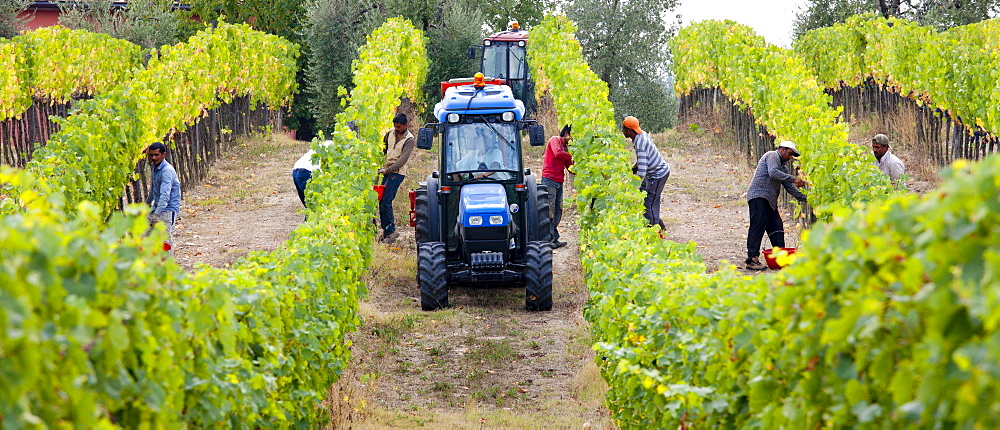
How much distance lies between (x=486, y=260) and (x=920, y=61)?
350 inches

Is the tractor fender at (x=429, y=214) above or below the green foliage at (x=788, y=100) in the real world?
below

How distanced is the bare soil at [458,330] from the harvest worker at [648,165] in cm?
96

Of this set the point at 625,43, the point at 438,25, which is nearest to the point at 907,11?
the point at 625,43

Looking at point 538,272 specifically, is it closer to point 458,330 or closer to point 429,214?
point 458,330

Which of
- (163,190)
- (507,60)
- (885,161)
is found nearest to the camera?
(163,190)

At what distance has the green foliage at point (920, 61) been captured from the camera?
44.0 ft

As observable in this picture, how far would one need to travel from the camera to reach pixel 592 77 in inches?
627

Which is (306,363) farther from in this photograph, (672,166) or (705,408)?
(672,166)

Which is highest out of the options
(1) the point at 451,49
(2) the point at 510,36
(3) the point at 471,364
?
(2) the point at 510,36

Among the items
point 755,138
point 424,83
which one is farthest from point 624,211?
point 424,83

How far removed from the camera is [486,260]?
33.3 feet

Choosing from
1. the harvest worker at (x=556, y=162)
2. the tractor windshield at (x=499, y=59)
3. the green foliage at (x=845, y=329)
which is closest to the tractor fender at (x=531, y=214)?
the harvest worker at (x=556, y=162)

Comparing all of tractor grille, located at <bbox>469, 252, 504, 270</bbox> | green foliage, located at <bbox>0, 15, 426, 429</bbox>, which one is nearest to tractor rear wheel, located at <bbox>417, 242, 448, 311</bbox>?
tractor grille, located at <bbox>469, 252, 504, 270</bbox>

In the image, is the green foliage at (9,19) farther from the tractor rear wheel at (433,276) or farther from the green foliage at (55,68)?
the tractor rear wheel at (433,276)
